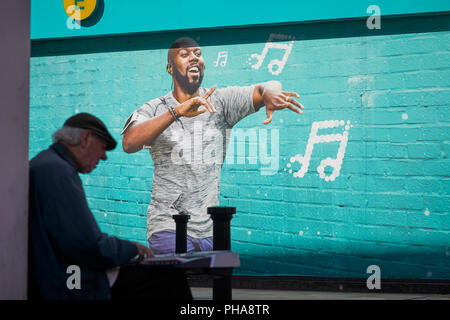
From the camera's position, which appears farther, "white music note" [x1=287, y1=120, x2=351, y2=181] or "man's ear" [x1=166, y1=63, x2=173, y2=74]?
"man's ear" [x1=166, y1=63, x2=173, y2=74]

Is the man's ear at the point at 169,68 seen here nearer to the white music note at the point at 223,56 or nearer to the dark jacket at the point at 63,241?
the white music note at the point at 223,56

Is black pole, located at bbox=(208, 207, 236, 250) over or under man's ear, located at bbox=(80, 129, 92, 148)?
under

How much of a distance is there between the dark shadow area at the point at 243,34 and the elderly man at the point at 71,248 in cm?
391

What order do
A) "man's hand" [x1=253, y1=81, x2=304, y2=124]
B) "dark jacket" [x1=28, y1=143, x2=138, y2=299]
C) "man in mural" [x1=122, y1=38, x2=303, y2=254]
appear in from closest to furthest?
"dark jacket" [x1=28, y1=143, x2=138, y2=299]
"man's hand" [x1=253, y1=81, x2=304, y2=124]
"man in mural" [x1=122, y1=38, x2=303, y2=254]

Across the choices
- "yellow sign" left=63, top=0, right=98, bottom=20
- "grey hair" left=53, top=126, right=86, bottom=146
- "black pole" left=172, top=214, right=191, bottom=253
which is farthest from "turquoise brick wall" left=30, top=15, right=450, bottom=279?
"grey hair" left=53, top=126, right=86, bottom=146

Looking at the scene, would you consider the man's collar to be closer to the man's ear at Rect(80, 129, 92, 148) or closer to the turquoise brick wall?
the man's ear at Rect(80, 129, 92, 148)

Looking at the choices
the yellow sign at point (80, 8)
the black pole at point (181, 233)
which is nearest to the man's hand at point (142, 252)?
the black pole at point (181, 233)

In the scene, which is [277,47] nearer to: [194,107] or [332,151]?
[194,107]

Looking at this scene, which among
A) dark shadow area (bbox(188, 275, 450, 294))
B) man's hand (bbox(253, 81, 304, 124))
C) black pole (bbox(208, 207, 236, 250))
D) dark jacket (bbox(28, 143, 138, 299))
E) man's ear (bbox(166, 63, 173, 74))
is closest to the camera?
dark jacket (bbox(28, 143, 138, 299))

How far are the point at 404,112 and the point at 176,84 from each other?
2306mm

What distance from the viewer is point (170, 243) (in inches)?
247

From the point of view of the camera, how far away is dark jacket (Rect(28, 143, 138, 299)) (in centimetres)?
234

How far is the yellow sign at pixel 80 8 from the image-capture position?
662cm

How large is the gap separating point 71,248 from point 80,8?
4887 mm
